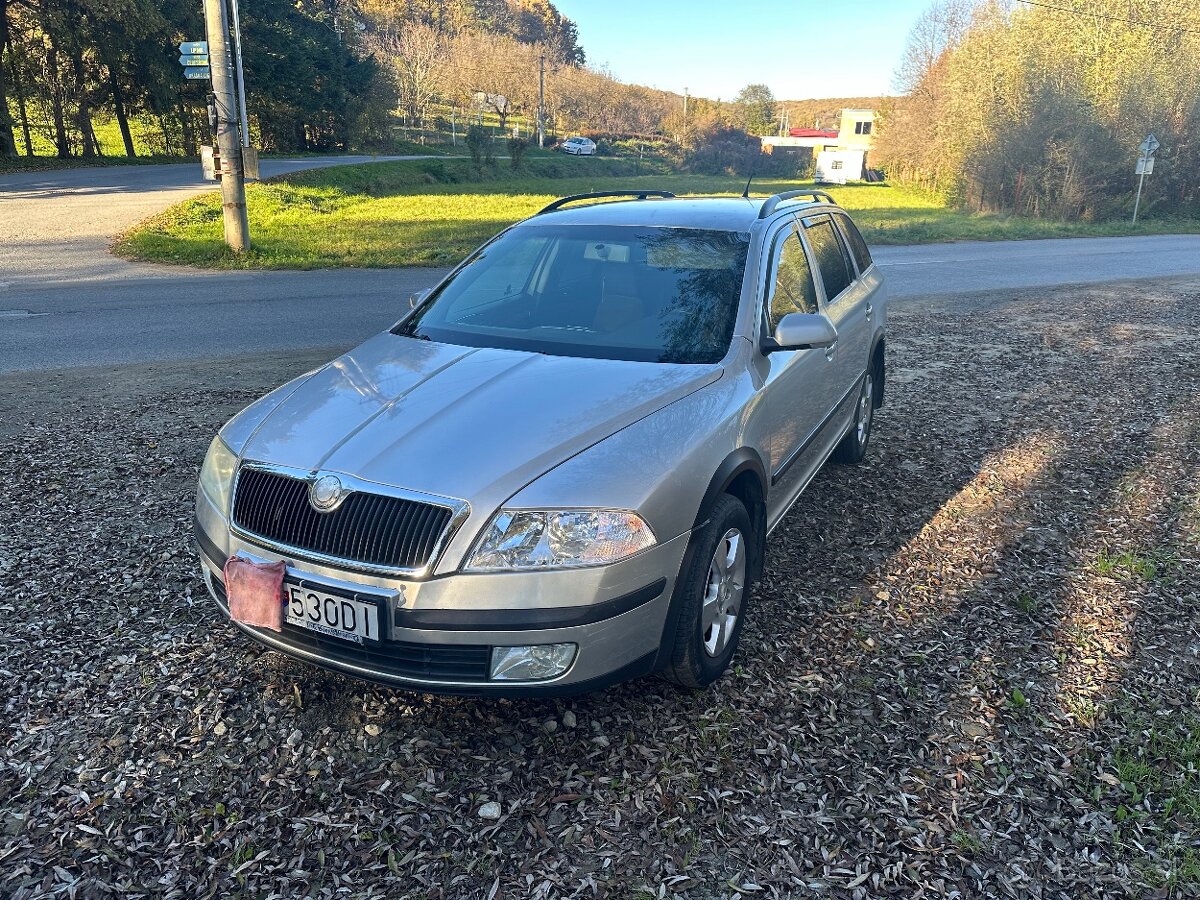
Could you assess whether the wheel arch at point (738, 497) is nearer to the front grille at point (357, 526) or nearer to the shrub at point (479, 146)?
the front grille at point (357, 526)

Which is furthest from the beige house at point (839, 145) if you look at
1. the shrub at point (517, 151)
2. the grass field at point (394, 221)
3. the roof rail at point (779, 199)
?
the roof rail at point (779, 199)

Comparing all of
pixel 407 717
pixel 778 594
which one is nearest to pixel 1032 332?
pixel 778 594

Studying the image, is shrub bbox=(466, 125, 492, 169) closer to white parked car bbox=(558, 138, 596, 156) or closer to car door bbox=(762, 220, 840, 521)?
white parked car bbox=(558, 138, 596, 156)

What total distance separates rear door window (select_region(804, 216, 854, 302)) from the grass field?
10.8 metres

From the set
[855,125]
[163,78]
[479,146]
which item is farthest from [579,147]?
[163,78]

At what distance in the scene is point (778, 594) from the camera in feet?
13.6

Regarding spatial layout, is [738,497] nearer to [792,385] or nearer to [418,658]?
[792,385]

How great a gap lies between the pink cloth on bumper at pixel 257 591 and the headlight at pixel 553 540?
0.69 meters

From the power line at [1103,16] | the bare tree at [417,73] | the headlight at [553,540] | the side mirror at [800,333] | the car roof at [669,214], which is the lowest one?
the headlight at [553,540]

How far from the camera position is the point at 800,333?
12.4 ft

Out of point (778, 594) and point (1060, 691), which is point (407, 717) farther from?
point (1060, 691)

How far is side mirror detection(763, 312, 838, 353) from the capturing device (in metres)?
3.77

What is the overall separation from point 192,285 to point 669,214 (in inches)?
397

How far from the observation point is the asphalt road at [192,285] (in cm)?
915
